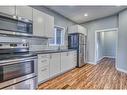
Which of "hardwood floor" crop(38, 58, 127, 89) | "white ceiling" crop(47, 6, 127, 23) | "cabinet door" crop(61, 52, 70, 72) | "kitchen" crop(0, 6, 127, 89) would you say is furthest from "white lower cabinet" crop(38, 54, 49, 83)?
"white ceiling" crop(47, 6, 127, 23)

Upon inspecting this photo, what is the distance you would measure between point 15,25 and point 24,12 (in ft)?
1.51

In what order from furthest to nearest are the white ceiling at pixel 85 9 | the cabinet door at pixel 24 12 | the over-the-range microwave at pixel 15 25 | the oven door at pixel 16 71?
1. the white ceiling at pixel 85 9
2. the cabinet door at pixel 24 12
3. the over-the-range microwave at pixel 15 25
4. the oven door at pixel 16 71

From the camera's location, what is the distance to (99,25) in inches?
220

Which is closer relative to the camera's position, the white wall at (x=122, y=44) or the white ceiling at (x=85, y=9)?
the white ceiling at (x=85, y=9)

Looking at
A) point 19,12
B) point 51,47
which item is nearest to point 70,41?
point 51,47

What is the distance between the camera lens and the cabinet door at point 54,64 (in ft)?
10.4

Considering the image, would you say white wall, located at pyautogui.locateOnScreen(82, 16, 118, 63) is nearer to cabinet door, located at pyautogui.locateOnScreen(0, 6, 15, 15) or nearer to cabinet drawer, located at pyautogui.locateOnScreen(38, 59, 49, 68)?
cabinet drawer, located at pyautogui.locateOnScreen(38, 59, 49, 68)

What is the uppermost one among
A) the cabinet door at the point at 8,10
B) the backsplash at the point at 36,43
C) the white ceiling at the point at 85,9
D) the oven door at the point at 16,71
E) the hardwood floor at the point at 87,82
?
the white ceiling at the point at 85,9

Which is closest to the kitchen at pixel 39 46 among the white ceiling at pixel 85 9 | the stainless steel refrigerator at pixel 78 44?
the stainless steel refrigerator at pixel 78 44

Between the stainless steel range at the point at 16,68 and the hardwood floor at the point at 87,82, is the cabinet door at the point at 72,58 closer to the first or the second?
the hardwood floor at the point at 87,82

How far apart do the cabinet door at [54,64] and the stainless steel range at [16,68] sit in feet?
2.88

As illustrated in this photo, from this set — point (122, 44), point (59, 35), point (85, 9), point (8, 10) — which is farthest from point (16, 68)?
point (122, 44)

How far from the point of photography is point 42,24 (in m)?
3.22

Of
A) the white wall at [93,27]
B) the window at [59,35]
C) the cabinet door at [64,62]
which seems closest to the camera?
the cabinet door at [64,62]
